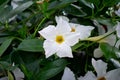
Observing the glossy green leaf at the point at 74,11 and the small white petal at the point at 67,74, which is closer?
the small white petal at the point at 67,74

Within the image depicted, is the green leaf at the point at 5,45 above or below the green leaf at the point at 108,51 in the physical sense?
above

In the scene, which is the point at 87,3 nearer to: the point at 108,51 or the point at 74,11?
the point at 74,11

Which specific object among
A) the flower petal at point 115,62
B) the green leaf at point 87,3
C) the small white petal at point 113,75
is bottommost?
the small white petal at point 113,75

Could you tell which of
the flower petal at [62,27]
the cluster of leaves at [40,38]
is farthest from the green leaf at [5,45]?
the flower petal at [62,27]

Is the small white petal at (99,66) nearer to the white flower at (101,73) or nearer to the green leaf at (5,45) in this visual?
the white flower at (101,73)

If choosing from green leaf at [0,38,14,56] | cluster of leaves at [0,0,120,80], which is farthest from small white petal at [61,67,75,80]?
green leaf at [0,38,14,56]

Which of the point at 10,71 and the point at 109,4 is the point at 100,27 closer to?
the point at 109,4

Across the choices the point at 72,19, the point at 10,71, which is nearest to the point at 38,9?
the point at 72,19
